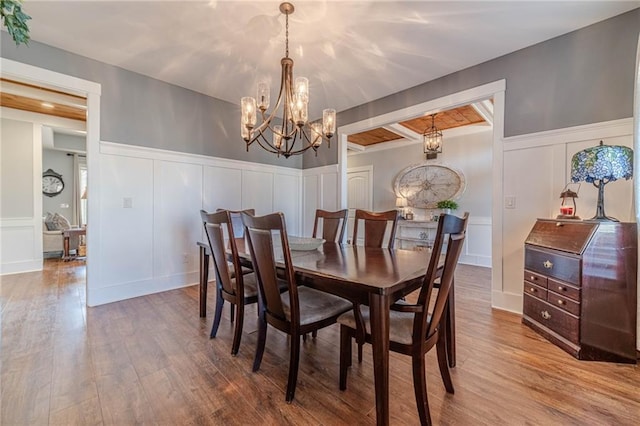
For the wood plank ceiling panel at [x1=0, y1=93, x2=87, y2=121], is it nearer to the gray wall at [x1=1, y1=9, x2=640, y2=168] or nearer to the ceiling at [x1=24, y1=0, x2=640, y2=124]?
the gray wall at [x1=1, y1=9, x2=640, y2=168]

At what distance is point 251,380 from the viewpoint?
1635 millimetres

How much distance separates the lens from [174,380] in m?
1.63

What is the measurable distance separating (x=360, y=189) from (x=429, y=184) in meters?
1.67

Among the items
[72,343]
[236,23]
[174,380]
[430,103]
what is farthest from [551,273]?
[72,343]

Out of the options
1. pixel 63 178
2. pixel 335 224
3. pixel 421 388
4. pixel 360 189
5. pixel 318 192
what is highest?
pixel 63 178

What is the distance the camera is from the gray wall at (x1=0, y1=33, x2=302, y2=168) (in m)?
2.74

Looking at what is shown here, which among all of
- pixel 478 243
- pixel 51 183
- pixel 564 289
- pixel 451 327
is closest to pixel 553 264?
pixel 564 289

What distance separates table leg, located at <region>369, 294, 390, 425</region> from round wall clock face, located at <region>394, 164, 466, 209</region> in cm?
465

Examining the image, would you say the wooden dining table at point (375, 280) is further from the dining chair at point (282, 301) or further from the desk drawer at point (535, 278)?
the desk drawer at point (535, 278)

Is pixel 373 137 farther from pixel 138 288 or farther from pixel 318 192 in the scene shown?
pixel 138 288

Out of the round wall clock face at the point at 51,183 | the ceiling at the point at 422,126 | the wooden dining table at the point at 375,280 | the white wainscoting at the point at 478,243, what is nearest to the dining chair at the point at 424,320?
the wooden dining table at the point at 375,280

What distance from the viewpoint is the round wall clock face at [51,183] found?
6.56 m

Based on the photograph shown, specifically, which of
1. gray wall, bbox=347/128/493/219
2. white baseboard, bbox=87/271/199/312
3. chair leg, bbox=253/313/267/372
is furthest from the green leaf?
gray wall, bbox=347/128/493/219

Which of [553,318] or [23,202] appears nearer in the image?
[553,318]
